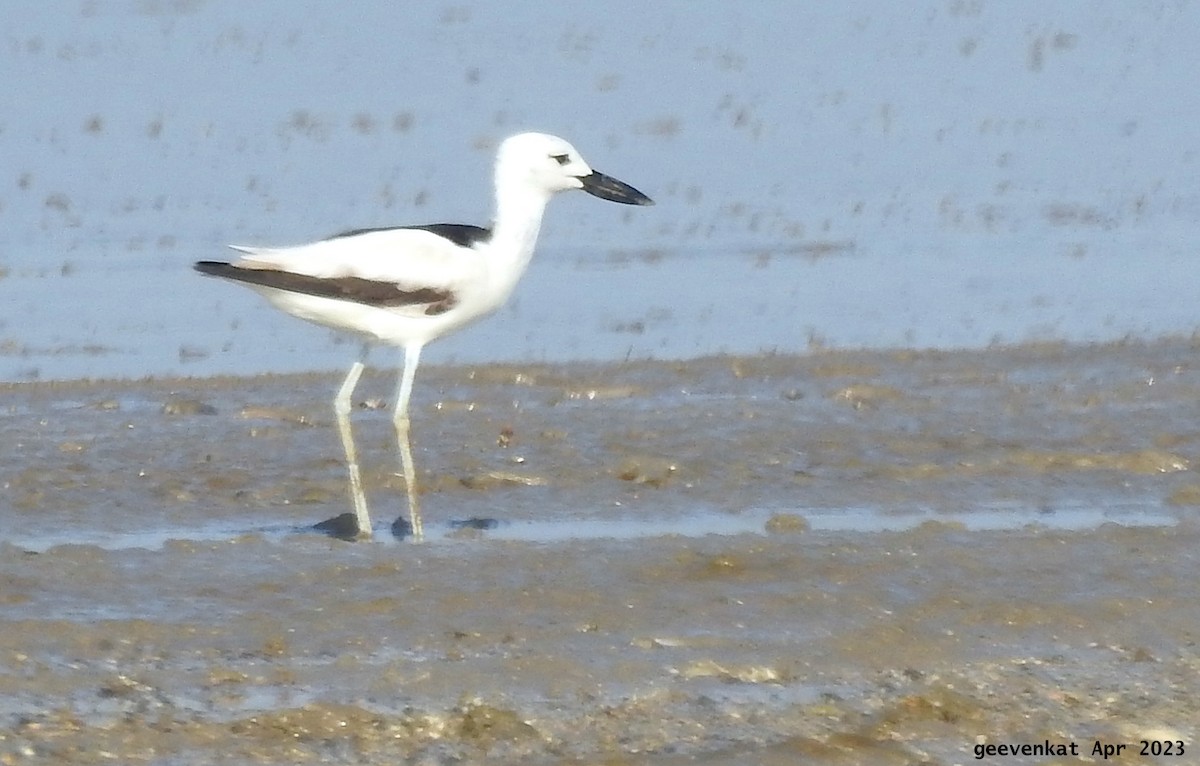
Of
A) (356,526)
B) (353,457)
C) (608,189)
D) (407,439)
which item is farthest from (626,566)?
(608,189)

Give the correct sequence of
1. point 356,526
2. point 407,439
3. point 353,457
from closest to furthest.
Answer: point 356,526 < point 353,457 < point 407,439

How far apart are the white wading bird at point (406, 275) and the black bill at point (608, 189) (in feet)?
0.71

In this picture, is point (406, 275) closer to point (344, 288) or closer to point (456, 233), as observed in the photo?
point (344, 288)

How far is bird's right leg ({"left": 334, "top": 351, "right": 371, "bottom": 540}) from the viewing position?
8359mm

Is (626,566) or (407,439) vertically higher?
(407,439)

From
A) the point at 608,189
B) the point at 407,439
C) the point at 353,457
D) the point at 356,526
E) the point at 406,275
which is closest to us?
the point at 356,526

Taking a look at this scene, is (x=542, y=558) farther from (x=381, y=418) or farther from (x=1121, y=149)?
(x=1121, y=149)

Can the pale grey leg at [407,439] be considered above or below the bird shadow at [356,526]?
above

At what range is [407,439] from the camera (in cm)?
909

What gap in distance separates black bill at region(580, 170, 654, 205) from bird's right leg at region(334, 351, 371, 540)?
1.14 meters

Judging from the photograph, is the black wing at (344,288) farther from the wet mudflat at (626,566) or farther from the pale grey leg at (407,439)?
the wet mudflat at (626,566)

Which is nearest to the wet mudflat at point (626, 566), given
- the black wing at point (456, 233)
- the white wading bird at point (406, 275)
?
the white wading bird at point (406, 275)

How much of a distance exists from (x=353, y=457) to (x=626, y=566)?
1618 mm

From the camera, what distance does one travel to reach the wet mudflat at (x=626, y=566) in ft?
19.2
